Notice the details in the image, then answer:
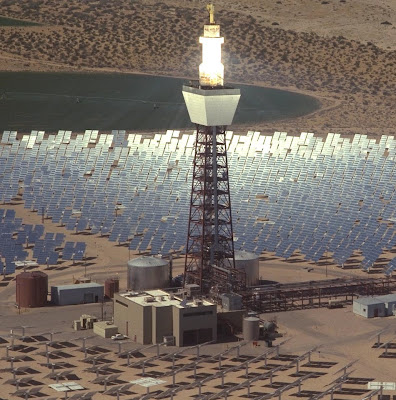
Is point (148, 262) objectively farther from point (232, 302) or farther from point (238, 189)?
point (238, 189)

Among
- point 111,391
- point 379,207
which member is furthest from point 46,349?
point 379,207

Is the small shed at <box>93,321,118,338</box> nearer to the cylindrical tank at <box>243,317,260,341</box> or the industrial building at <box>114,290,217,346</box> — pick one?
the industrial building at <box>114,290,217,346</box>

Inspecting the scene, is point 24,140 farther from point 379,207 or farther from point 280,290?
point 280,290

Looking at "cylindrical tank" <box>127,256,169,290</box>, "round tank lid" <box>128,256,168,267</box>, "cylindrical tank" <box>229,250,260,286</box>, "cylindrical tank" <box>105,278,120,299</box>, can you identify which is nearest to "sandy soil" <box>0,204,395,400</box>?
"cylindrical tank" <box>105,278,120,299</box>

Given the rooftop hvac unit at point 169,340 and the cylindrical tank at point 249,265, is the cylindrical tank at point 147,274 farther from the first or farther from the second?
the rooftop hvac unit at point 169,340

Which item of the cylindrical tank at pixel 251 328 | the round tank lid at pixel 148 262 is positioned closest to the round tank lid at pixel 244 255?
the round tank lid at pixel 148 262
